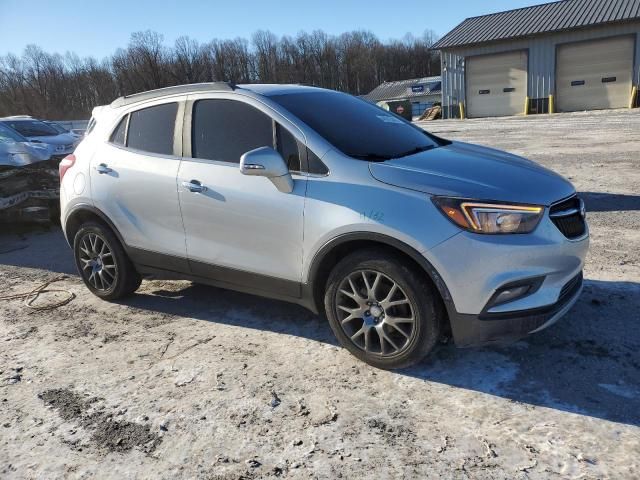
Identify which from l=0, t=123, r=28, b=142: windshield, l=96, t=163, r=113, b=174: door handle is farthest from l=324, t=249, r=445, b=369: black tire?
l=0, t=123, r=28, b=142: windshield

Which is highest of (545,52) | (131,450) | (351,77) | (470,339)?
(351,77)

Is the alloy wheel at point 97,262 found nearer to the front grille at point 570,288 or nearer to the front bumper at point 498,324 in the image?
the front bumper at point 498,324

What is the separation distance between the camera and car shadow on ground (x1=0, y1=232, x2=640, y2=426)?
289 cm

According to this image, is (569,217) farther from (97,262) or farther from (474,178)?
(97,262)

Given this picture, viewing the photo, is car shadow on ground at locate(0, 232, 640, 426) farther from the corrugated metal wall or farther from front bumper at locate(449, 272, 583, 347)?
the corrugated metal wall

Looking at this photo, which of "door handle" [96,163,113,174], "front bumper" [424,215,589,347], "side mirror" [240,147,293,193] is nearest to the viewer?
"front bumper" [424,215,589,347]

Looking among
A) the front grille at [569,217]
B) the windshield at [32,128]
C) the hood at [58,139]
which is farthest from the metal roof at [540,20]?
the front grille at [569,217]

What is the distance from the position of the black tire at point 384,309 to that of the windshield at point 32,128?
39.3 feet

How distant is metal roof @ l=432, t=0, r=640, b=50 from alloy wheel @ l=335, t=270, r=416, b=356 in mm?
29466

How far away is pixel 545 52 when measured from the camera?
2889 centimetres

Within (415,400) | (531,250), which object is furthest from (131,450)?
(531,250)

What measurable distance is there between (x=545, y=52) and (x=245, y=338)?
3031cm

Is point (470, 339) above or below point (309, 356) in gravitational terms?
above

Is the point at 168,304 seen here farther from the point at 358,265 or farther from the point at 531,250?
the point at 531,250
